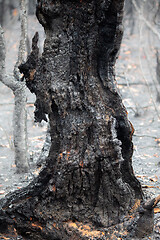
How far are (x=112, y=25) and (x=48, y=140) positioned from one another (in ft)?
4.59

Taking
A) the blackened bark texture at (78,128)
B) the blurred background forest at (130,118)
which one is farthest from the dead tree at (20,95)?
the blackened bark texture at (78,128)

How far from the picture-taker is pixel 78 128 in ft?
7.72

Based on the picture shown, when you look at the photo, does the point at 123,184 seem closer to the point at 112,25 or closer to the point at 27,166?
the point at 112,25

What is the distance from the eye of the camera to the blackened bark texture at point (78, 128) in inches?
89.1

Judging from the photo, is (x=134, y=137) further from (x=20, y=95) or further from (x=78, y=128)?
(x=78, y=128)

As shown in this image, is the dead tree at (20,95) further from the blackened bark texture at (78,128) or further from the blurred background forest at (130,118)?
the blackened bark texture at (78,128)

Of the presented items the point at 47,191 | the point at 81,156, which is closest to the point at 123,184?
the point at 81,156

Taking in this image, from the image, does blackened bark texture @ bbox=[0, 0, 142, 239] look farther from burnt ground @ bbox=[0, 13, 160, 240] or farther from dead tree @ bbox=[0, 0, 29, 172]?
dead tree @ bbox=[0, 0, 29, 172]

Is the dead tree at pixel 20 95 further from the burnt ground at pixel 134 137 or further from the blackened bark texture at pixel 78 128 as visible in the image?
the blackened bark texture at pixel 78 128

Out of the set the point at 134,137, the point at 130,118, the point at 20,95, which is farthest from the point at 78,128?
the point at 130,118

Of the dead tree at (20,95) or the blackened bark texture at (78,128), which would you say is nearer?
the blackened bark texture at (78,128)

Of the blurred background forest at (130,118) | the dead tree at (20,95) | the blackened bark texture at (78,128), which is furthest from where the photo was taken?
the blurred background forest at (130,118)

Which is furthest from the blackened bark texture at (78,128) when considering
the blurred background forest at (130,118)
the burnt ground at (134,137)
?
the blurred background forest at (130,118)

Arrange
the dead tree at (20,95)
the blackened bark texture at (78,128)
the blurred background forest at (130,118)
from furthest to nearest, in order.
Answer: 1. the blurred background forest at (130,118)
2. the dead tree at (20,95)
3. the blackened bark texture at (78,128)
